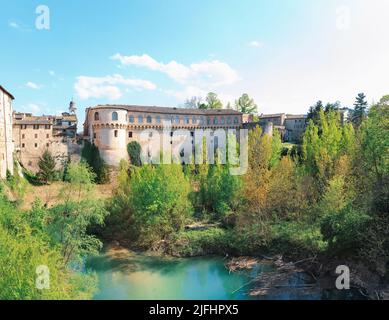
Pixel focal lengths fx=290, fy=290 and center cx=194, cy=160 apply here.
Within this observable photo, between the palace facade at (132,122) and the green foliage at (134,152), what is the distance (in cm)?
Result: 48

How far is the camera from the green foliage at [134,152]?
123 ft

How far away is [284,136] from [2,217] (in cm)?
4670

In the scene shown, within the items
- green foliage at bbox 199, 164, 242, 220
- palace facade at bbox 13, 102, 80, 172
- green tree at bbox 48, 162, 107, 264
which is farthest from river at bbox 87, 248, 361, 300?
palace facade at bbox 13, 102, 80, 172

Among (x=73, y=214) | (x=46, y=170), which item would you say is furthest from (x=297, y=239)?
(x=46, y=170)

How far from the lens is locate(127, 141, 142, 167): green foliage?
37438 millimetres

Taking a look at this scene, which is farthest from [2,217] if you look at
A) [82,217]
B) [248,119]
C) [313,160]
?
[248,119]

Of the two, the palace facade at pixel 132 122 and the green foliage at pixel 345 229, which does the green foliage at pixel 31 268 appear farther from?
the palace facade at pixel 132 122

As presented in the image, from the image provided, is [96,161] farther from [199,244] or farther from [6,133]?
[199,244]

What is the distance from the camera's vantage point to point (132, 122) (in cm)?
3750

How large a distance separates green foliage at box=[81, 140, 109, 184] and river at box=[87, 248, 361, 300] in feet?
55.2

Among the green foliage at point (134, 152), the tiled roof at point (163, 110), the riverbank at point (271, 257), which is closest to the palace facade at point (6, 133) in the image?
the tiled roof at point (163, 110)

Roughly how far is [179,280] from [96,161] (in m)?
23.5

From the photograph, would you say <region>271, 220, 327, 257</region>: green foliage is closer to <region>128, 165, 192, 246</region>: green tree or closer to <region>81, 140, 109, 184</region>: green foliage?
<region>128, 165, 192, 246</region>: green tree

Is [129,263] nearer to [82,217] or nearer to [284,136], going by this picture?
[82,217]
